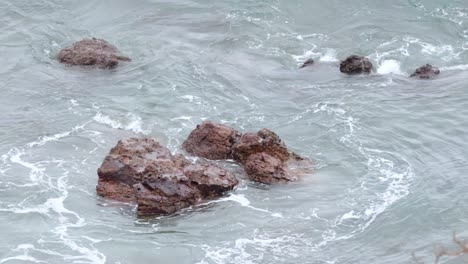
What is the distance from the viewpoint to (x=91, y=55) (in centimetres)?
3712

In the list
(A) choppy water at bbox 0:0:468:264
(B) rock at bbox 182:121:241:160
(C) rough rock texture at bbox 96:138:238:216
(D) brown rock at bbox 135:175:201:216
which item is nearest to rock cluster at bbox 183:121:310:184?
(B) rock at bbox 182:121:241:160

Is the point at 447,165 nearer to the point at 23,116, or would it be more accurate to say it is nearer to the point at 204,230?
the point at 204,230

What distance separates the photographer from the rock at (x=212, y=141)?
1129 inches

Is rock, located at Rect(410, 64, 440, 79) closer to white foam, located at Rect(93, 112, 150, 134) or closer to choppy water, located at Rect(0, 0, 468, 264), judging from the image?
choppy water, located at Rect(0, 0, 468, 264)

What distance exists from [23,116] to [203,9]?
53.0 feet

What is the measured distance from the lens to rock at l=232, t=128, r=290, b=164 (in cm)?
2814

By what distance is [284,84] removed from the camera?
1419 inches

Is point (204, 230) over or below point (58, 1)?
below

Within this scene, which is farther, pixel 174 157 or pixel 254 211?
pixel 174 157

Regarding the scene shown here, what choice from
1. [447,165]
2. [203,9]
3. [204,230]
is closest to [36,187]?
[204,230]

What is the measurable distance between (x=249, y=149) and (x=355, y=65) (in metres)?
10.7

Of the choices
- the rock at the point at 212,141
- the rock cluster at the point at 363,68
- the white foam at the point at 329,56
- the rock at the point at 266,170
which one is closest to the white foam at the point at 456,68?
the rock cluster at the point at 363,68

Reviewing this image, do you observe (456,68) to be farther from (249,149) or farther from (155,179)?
(155,179)

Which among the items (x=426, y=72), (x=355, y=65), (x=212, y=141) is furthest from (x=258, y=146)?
(x=426, y=72)
